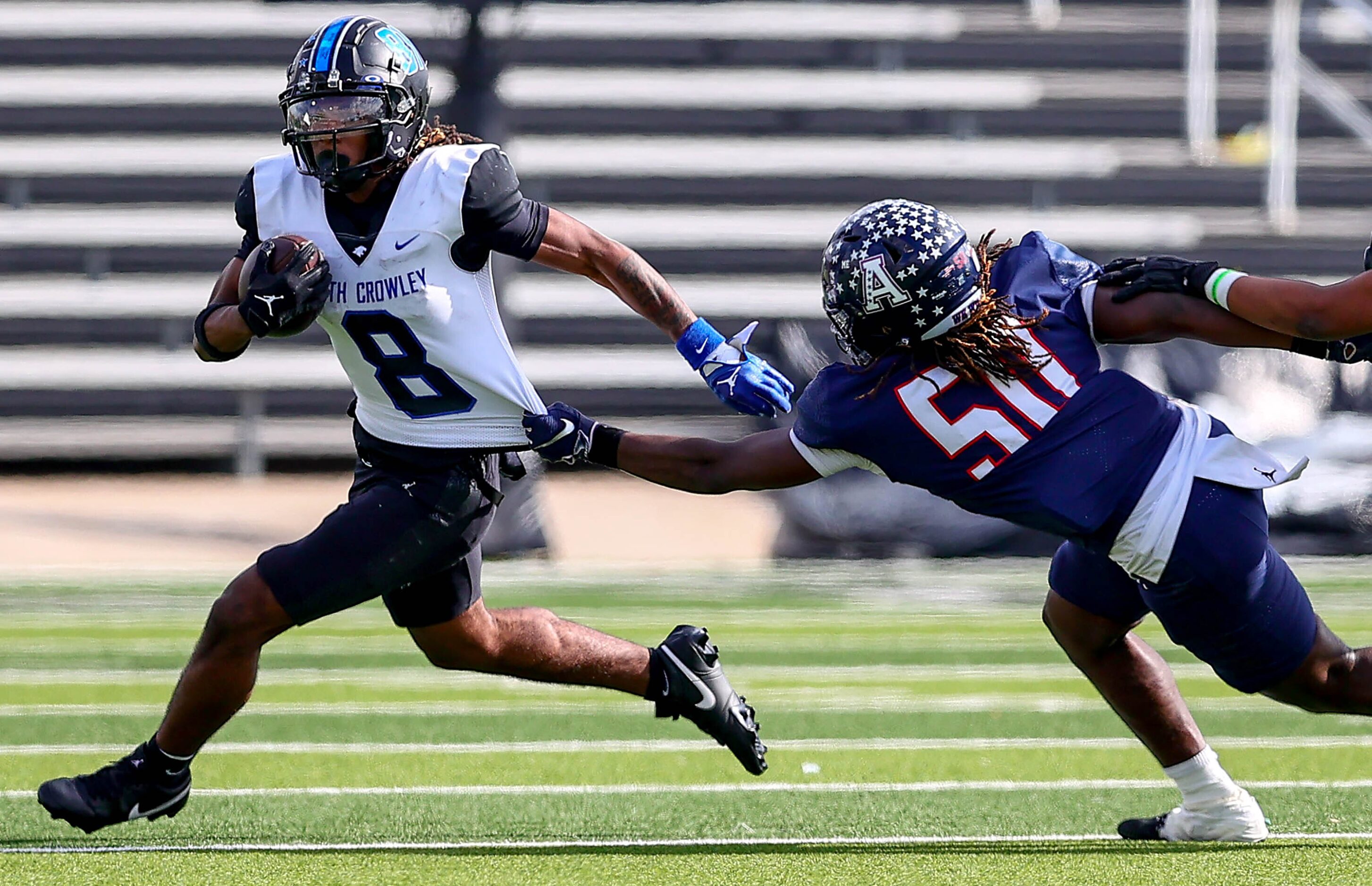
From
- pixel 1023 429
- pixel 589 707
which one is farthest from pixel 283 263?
pixel 589 707

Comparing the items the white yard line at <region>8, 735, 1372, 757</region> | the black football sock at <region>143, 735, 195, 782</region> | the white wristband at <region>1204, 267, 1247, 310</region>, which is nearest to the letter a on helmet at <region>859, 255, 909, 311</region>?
the white wristband at <region>1204, 267, 1247, 310</region>

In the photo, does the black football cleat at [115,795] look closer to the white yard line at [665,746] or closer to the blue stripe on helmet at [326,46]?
the white yard line at [665,746]

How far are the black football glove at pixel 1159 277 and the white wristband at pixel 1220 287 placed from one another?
1cm

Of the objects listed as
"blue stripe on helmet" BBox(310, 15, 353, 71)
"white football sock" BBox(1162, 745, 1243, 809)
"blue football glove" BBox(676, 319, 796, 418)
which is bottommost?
"white football sock" BBox(1162, 745, 1243, 809)

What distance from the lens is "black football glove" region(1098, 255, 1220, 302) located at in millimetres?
3123

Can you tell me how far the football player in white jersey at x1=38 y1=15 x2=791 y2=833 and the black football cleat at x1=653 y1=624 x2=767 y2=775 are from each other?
1.35ft

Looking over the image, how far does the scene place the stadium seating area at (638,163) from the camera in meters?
15.6

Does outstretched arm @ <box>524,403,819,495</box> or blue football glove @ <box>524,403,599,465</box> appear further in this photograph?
blue football glove @ <box>524,403,599,465</box>

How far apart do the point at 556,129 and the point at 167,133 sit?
3.75 m

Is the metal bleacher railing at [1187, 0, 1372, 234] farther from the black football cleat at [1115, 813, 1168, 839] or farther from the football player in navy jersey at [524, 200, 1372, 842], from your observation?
the football player in navy jersey at [524, 200, 1372, 842]

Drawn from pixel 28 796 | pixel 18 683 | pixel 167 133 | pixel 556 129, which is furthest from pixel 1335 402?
pixel 167 133

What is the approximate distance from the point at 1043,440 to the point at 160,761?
1.81 metres

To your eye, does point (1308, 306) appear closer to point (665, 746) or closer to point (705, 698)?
point (705, 698)

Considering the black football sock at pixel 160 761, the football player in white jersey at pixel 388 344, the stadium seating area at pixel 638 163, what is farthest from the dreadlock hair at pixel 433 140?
the stadium seating area at pixel 638 163
